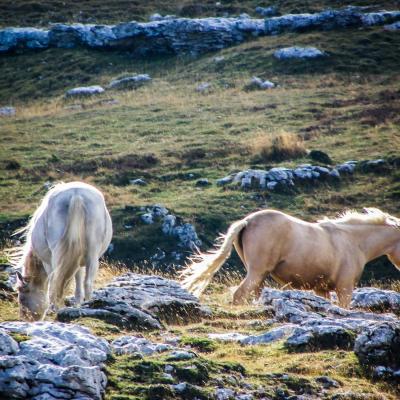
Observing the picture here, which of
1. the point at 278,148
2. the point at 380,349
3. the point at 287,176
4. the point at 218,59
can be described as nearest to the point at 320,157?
the point at 278,148

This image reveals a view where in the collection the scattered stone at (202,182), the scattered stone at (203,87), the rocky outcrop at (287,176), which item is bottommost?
the scattered stone at (202,182)

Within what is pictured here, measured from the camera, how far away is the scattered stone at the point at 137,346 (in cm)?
902

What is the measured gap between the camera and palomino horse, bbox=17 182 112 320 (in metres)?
11.7

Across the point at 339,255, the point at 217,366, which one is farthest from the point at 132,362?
the point at 339,255

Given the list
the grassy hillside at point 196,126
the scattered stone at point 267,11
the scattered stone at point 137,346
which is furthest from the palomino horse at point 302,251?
the scattered stone at point 267,11

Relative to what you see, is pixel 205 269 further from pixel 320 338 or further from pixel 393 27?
pixel 393 27

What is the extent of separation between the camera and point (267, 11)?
57.3 m

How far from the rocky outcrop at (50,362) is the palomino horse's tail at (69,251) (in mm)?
2928

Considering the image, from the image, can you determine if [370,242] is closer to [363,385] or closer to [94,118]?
[363,385]

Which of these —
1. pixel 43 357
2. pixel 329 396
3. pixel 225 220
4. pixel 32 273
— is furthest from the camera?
pixel 225 220

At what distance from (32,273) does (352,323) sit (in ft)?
16.1

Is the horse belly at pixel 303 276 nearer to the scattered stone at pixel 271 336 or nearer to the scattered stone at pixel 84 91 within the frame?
the scattered stone at pixel 271 336

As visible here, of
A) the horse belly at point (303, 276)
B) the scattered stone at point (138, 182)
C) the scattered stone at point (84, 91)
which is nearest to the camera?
the horse belly at point (303, 276)

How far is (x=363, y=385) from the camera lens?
8812 millimetres
